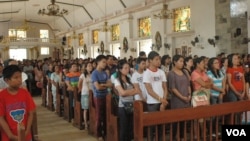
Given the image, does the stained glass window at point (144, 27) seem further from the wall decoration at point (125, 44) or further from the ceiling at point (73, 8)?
the wall decoration at point (125, 44)

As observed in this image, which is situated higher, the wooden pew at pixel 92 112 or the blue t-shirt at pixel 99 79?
the blue t-shirt at pixel 99 79

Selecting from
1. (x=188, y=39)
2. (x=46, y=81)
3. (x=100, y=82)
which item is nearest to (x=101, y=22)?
(x=188, y=39)

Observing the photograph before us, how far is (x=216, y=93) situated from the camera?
576 cm

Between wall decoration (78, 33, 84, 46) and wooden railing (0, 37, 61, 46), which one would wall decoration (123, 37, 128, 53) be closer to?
wall decoration (78, 33, 84, 46)

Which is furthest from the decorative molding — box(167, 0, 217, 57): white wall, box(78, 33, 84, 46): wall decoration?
box(78, 33, 84, 46): wall decoration

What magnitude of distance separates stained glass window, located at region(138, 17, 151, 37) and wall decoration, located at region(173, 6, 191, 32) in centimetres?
242

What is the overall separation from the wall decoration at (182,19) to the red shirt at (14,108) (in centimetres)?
1205

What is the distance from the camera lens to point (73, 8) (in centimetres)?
2486

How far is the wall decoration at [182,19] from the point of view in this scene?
14.7m

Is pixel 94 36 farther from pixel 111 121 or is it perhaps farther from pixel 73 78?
pixel 111 121

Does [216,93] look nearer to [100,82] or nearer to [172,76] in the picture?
[172,76]

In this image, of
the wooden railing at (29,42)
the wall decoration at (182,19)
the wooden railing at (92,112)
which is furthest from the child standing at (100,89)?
the wooden railing at (29,42)

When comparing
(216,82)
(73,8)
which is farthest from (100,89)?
(73,8)

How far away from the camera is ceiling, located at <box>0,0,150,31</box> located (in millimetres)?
19942
